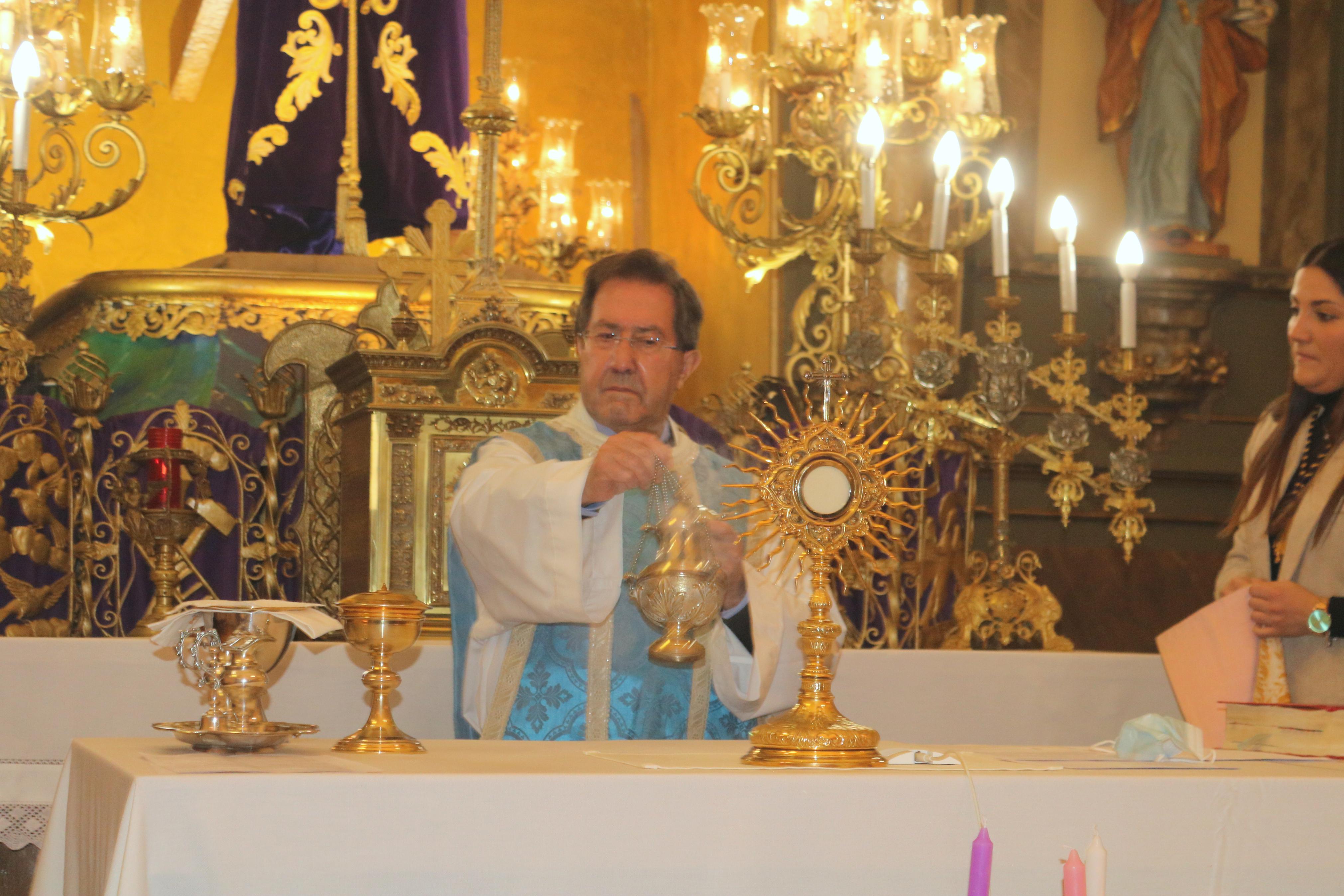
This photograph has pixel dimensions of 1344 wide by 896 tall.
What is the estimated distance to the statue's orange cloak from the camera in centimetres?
750

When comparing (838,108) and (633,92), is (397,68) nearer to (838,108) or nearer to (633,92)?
(838,108)

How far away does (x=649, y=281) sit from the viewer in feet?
10.7

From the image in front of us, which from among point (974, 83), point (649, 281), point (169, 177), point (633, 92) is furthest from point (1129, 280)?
point (169, 177)

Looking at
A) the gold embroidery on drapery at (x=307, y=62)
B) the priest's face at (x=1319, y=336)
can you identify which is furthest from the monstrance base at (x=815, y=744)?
the gold embroidery on drapery at (x=307, y=62)

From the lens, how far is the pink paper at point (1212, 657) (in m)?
3.32

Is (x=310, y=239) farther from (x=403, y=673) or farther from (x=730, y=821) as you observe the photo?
(x=730, y=821)

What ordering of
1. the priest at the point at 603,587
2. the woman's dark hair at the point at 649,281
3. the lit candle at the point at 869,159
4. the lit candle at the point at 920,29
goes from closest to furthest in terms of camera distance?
the priest at the point at 603,587 → the woman's dark hair at the point at 649,281 → the lit candle at the point at 869,159 → the lit candle at the point at 920,29

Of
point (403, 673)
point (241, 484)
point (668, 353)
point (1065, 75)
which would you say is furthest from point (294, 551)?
point (1065, 75)

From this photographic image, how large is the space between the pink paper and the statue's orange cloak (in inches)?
181

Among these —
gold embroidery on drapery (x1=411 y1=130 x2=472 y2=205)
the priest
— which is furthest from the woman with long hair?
gold embroidery on drapery (x1=411 y1=130 x2=472 y2=205)

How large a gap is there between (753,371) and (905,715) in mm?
4000

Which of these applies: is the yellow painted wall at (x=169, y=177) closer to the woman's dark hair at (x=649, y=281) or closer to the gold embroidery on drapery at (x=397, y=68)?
the gold embroidery on drapery at (x=397, y=68)

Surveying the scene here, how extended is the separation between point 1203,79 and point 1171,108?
0.85 ft

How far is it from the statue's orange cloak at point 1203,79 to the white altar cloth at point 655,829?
18.7 ft
